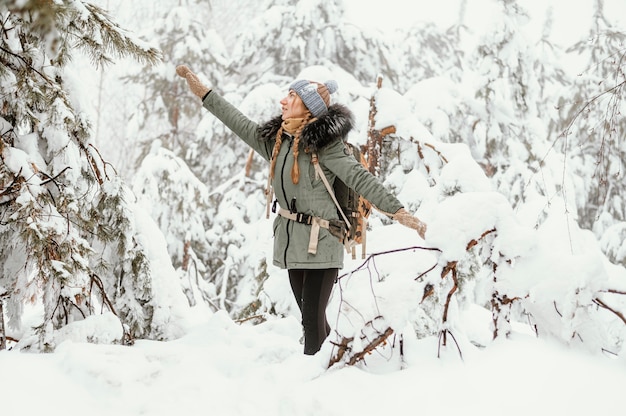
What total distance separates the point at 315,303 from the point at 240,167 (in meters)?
8.05

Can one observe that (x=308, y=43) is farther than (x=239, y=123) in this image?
Yes

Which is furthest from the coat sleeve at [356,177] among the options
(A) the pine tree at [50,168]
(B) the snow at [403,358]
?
(A) the pine tree at [50,168]

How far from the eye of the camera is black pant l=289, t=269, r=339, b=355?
3.01m

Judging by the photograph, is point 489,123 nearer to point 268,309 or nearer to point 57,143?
point 268,309

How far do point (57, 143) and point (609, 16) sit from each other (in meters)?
16.1

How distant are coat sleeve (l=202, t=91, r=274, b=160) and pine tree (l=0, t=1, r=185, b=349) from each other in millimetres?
616

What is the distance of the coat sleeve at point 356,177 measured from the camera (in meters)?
2.73

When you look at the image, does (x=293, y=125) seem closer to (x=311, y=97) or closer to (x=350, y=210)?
(x=311, y=97)

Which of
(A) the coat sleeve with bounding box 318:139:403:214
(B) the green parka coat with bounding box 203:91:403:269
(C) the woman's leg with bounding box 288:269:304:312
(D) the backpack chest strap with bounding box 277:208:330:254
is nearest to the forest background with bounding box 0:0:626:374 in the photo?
(A) the coat sleeve with bounding box 318:139:403:214

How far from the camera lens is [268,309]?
4887 mm

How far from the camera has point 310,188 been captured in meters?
3.00

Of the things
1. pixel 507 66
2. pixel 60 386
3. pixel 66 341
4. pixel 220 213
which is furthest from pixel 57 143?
pixel 507 66

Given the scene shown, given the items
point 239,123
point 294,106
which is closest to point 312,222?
point 294,106

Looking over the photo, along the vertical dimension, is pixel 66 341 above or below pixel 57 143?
below
